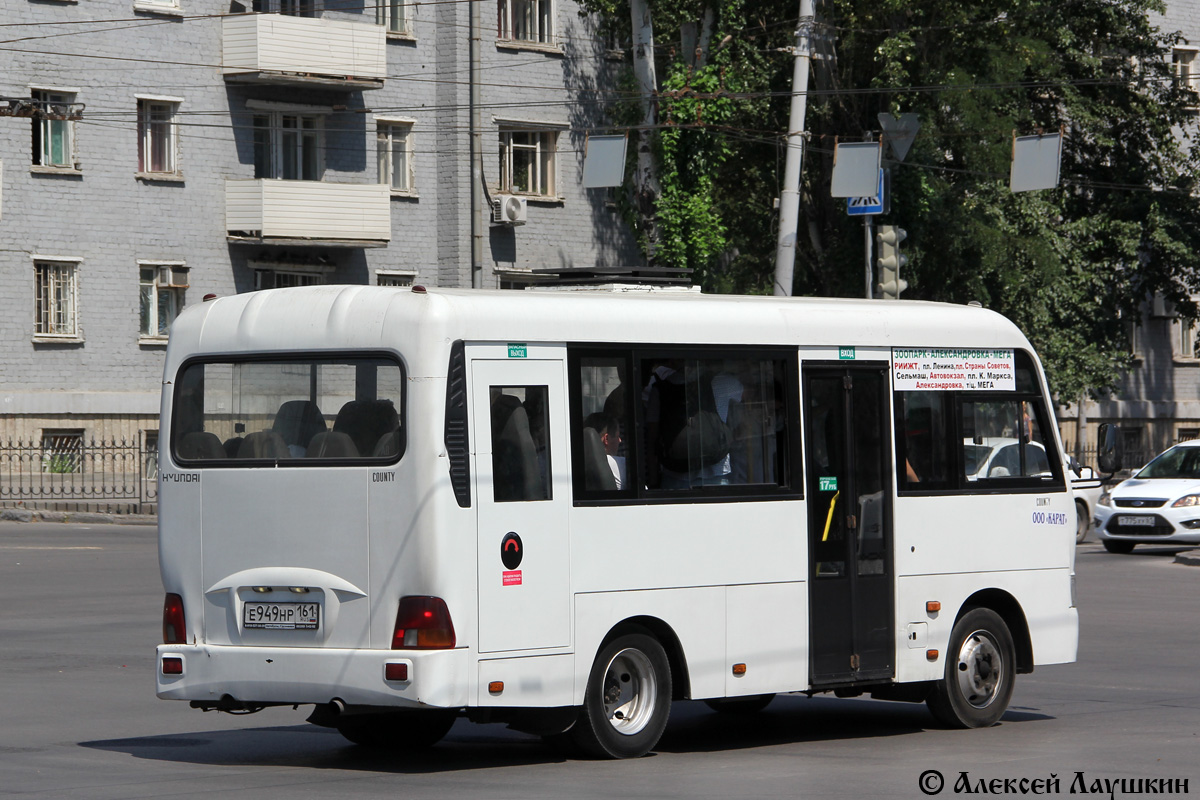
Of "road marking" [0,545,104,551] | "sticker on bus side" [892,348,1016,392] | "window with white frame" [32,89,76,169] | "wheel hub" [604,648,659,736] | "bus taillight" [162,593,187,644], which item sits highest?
"window with white frame" [32,89,76,169]

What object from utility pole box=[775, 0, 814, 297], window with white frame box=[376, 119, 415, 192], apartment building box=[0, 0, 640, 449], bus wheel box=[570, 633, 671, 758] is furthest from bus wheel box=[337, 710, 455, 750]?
window with white frame box=[376, 119, 415, 192]

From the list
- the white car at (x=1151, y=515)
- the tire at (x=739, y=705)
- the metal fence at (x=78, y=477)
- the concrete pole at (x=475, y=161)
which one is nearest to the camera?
the tire at (x=739, y=705)

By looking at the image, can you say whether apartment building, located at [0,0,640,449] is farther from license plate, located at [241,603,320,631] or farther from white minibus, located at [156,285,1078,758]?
license plate, located at [241,603,320,631]

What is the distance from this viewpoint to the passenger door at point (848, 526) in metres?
11.2

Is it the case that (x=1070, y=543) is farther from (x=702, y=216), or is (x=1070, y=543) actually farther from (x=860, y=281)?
(x=860, y=281)

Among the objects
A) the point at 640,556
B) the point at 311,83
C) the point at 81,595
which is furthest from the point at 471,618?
the point at 311,83

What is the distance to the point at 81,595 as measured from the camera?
66.6 ft

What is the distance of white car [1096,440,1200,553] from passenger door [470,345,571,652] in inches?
765

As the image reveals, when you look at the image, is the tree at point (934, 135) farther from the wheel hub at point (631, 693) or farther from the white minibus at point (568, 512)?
the wheel hub at point (631, 693)

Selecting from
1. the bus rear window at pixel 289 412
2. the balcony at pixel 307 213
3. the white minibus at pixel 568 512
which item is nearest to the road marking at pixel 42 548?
the balcony at pixel 307 213

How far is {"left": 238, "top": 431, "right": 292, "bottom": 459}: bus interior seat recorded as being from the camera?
1007cm

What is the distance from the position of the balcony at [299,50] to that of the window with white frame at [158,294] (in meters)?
4.09

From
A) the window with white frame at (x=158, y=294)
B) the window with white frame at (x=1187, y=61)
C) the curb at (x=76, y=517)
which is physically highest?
the window with white frame at (x=1187, y=61)

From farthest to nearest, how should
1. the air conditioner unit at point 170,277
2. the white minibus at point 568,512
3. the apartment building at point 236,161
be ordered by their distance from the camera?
the air conditioner unit at point 170,277 < the apartment building at point 236,161 < the white minibus at point 568,512
